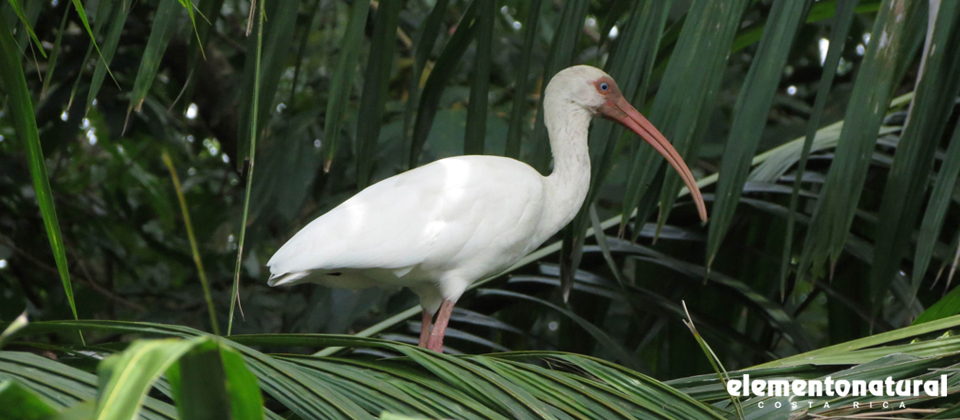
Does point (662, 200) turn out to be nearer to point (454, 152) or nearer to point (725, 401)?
point (725, 401)

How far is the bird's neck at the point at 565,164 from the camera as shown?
89.3 inches

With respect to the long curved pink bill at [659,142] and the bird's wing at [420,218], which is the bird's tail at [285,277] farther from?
the long curved pink bill at [659,142]

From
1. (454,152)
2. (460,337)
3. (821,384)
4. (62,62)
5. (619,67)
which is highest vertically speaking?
(62,62)

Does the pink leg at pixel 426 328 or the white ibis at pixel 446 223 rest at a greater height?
the white ibis at pixel 446 223

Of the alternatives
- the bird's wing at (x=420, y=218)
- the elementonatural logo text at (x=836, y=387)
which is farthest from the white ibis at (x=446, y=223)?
the elementonatural logo text at (x=836, y=387)

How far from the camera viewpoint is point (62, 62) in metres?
3.56

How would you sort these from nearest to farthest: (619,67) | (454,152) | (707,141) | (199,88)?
1. (619,67)
2. (454,152)
3. (707,141)
4. (199,88)

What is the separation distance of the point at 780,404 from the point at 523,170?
3.46ft

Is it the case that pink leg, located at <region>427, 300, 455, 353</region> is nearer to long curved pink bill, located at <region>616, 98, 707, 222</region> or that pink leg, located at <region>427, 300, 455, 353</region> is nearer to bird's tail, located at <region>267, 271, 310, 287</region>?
bird's tail, located at <region>267, 271, 310, 287</region>

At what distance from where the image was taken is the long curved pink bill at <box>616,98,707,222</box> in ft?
5.24

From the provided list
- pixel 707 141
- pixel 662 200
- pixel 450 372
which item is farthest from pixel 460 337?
pixel 707 141

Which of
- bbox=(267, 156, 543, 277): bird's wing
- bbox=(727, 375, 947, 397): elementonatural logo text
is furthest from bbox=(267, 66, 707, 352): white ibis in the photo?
bbox=(727, 375, 947, 397): elementonatural logo text

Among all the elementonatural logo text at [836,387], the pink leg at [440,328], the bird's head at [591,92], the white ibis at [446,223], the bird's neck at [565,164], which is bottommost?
the elementonatural logo text at [836,387]

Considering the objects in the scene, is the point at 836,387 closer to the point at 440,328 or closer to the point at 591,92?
the point at 440,328
